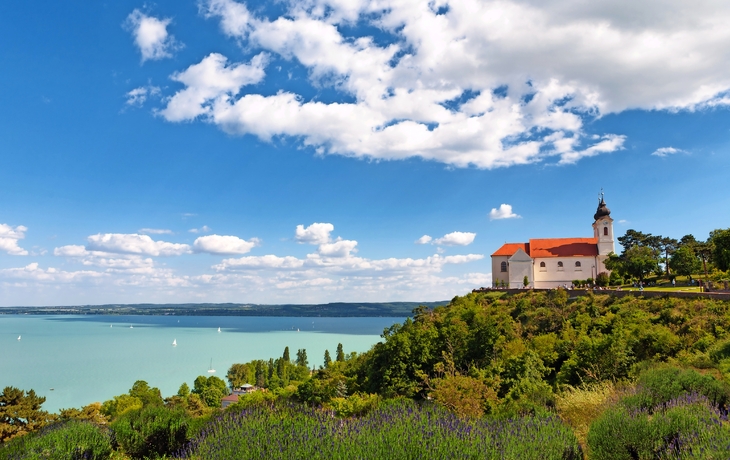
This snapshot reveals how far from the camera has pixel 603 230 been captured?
49.0 metres

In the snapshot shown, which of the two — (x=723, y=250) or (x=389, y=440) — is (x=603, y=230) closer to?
(x=723, y=250)

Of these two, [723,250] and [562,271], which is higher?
[723,250]

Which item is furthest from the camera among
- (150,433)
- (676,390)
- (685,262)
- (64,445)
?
(685,262)

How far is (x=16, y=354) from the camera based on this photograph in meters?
131

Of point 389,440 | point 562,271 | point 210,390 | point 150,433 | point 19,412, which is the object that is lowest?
point 210,390

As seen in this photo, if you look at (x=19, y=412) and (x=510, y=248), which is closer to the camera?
(x=19, y=412)

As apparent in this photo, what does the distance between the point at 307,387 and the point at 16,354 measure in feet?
457

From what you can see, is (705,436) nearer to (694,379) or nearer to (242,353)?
(694,379)

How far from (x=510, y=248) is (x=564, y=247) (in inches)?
212

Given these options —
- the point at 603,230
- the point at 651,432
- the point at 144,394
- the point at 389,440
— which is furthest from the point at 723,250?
the point at 144,394

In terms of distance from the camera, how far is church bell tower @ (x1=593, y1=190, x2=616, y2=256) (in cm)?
4841

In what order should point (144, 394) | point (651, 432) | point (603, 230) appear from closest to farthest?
point (651, 432) < point (144, 394) < point (603, 230)

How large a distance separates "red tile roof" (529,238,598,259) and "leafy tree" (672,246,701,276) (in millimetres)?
7240

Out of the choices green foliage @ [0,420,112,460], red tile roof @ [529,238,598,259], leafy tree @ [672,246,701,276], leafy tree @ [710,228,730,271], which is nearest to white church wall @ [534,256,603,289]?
red tile roof @ [529,238,598,259]
